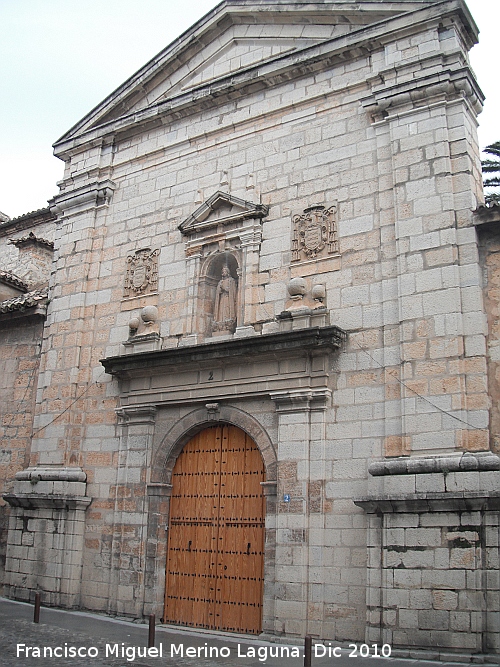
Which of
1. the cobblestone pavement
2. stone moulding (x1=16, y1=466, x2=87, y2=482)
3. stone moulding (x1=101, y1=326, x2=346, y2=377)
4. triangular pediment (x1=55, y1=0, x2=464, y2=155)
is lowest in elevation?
the cobblestone pavement

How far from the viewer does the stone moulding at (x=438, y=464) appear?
7949 millimetres

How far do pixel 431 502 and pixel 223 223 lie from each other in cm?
539

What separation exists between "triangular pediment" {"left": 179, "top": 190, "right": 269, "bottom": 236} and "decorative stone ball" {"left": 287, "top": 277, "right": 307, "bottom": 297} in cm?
140

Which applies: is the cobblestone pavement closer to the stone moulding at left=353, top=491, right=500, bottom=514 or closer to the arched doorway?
the arched doorway

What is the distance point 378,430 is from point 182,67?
767 centimetres

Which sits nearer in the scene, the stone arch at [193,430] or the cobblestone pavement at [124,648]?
the cobblestone pavement at [124,648]

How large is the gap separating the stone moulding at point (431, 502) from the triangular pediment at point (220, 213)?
15.3ft

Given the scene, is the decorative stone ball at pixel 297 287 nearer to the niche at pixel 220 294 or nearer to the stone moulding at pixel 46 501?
the niche at pixel 220 294

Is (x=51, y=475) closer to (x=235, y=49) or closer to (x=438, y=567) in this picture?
(x=438, y=567)

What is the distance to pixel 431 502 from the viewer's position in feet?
26.6

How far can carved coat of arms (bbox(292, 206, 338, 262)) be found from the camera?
33.3ft

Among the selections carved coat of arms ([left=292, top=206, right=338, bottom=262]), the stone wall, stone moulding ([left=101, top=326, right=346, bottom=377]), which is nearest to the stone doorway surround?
stone moulding ([left=101, top=326, right=346, bottom=377])

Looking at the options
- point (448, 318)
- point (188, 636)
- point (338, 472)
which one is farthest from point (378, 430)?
point (188, 636)

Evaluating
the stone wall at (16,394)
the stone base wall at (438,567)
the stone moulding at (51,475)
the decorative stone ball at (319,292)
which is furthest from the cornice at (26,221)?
the stone base wall at (438,567)
